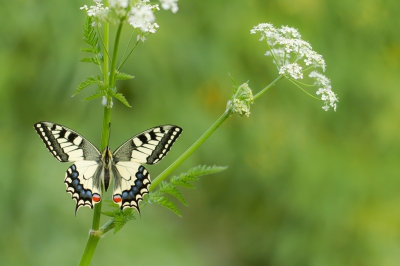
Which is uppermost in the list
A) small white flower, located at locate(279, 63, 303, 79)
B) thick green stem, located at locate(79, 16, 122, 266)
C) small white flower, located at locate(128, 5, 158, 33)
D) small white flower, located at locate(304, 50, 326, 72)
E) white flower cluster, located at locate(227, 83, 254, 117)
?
small white flower, located at locate(304, 50, 326, 72)

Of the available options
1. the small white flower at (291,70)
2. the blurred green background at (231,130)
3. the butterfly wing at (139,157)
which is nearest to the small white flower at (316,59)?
the small white flower at (291,70)

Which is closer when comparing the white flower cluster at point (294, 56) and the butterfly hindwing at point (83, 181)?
the butterfly hindwing at point (83, 181)

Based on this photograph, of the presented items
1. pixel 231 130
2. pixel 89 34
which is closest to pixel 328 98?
pixel 89 34

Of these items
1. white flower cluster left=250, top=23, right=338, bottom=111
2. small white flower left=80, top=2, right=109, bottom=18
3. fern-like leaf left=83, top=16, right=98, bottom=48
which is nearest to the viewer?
small white flower left=80, top=2, right=109, bottom=18

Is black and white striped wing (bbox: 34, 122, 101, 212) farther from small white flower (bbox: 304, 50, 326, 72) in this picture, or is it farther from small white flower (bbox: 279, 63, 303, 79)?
small white flower (bbox: 304, 50, 326, 72)

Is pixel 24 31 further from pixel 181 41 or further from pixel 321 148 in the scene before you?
pixel 321 148

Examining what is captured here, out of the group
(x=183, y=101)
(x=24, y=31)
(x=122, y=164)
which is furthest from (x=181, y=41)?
(x=122, y=164)

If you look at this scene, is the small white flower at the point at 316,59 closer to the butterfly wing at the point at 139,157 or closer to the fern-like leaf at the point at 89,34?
the butterfly wing at the point at 139,157

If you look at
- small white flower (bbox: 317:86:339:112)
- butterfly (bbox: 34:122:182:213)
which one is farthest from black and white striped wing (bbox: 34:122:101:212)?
small white flower (bbox: 317:86:339:112)
